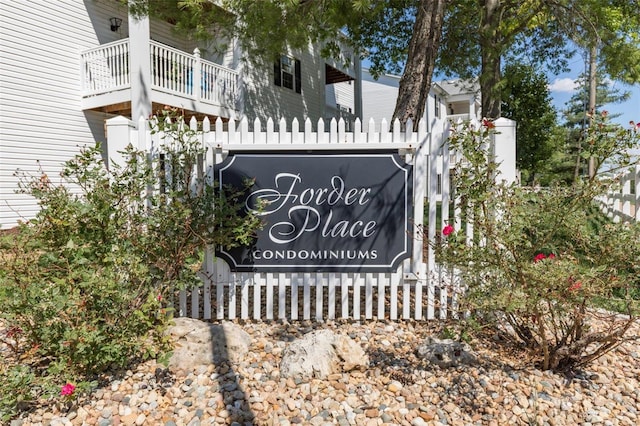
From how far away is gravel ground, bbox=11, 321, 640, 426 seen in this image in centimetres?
238

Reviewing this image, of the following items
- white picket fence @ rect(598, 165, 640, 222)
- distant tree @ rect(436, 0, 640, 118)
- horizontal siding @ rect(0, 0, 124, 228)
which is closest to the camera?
white picket fence @ rect(598, 165, 640, 222)

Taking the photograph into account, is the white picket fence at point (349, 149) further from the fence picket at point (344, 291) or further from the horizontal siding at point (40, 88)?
the horizontal siding at point (40, 88)

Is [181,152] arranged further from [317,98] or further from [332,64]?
[332,64]

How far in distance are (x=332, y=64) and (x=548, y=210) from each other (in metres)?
14.7

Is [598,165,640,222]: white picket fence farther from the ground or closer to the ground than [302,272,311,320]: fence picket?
farther from the ground

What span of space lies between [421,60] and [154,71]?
6.92 metres

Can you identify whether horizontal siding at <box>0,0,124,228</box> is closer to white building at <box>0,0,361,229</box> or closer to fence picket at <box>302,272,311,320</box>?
white building at <box>0,0,361,229</box>

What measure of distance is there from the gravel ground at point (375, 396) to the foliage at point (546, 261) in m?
0.26

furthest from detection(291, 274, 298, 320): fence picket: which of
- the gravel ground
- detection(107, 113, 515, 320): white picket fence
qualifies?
the gravel ground

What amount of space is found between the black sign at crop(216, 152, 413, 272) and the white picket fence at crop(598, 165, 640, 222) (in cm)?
375

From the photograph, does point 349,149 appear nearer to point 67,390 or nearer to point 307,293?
point 307,293

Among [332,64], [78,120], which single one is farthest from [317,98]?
[78,120]

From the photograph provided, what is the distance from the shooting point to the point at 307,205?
3.68m

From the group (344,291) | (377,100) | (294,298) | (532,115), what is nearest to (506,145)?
(344,291)
